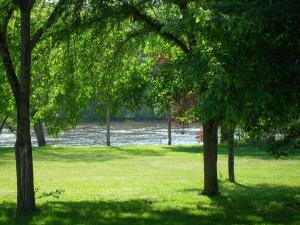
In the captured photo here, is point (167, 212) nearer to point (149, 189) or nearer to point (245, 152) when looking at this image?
point (149, 189)

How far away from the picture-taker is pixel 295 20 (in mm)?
6555

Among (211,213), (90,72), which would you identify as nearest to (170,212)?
(211,213)

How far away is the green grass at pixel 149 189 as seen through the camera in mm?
10797

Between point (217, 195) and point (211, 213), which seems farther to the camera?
point (217, 195)

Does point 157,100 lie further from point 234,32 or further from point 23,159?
point 234,32

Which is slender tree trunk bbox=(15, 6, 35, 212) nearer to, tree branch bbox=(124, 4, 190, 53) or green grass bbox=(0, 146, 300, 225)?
green grass bbox=(0, 146, 300, 225)

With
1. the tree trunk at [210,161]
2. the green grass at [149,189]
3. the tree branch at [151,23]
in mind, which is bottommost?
the green grass at [149,189]

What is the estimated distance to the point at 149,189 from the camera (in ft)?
58.4

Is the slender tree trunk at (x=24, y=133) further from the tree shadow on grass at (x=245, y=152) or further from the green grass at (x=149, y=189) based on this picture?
the tree shadow on grass at (x=245, y=152)

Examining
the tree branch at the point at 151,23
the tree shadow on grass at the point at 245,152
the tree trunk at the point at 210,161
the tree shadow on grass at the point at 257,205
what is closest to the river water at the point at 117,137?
the tree shadow on grass at the point at 245,152

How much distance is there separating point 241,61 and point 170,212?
5.61m

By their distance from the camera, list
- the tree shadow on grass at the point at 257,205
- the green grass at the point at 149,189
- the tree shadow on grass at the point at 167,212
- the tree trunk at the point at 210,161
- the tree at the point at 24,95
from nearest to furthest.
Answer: the tree shadow on grass at the point at 167,212 → the tree shadow on grass at the point at 257,205 → the green grass at the point at 149,189 → the tree at the point at 24,95 → the tree trunk at the point at 210,161

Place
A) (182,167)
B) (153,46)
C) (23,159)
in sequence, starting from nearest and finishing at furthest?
(23,159), (153,46), (182,167)

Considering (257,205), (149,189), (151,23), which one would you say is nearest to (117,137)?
(149,189)
